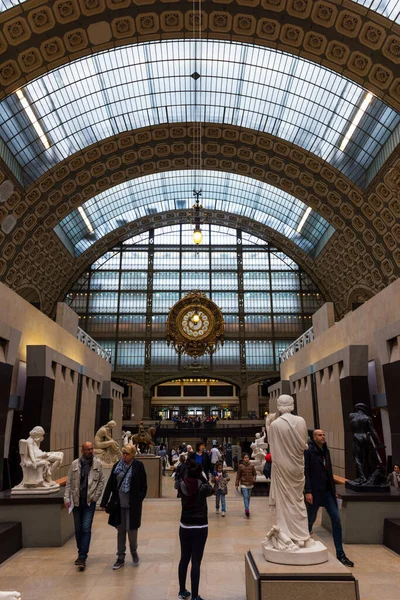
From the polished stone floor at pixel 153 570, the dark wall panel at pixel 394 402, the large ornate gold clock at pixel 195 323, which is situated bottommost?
the polished stone floor at pixel 153 570

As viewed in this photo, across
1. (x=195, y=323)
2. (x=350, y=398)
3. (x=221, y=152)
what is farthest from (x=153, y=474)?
(x=221, y=152)

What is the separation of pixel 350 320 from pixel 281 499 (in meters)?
13.9

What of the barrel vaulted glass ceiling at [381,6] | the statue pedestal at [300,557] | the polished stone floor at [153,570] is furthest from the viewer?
the barrel vaulted glass ceiling at [381,6]

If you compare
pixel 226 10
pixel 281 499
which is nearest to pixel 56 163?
pixel 226 10

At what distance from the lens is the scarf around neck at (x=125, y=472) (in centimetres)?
623

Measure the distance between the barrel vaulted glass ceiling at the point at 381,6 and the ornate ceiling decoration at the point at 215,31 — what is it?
0.97 feet

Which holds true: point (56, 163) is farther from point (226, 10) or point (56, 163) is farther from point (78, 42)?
point (226, 10)

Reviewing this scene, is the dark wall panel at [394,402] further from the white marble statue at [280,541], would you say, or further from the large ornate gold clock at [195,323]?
the large ornate gold clock at [195,323]

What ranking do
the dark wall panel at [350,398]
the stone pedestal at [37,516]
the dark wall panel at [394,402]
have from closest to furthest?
the stone pedestal at [37,516]
the dark wall panel at [394,402]
the dark wall panel at [350,398]

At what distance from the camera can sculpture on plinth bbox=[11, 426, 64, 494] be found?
7.99 metres

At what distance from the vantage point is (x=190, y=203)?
4312 centimetres

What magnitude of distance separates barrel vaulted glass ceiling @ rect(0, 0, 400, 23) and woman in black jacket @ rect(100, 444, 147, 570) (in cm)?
1928

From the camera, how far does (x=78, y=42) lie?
2053 centimetres

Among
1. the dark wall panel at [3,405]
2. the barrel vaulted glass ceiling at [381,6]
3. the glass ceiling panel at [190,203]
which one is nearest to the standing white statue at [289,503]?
the dark wall panel at [3,405]
